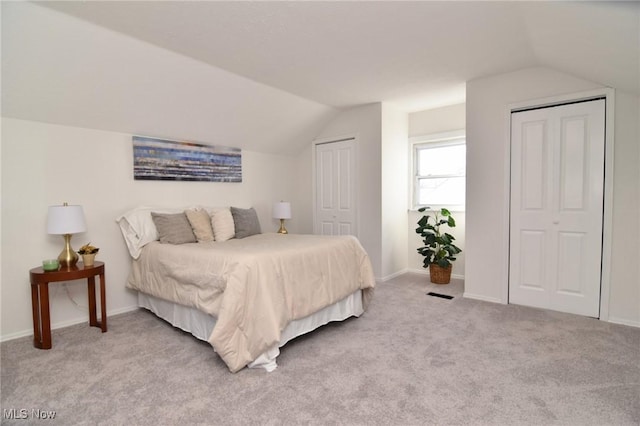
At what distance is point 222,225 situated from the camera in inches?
142

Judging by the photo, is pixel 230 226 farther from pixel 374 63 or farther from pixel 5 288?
pixel 374 63

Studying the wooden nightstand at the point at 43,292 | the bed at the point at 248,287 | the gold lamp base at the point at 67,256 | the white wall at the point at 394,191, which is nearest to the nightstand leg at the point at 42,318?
the wooden nightstand at the point at 43,292

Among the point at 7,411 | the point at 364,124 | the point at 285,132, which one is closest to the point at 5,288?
the point at 7,411

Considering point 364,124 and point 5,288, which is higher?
point 364,124

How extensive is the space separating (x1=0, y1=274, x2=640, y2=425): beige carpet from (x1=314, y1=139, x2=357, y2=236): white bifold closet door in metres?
2.03

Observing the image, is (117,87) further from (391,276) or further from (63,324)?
(391,276)

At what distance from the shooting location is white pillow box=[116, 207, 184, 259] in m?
3.21

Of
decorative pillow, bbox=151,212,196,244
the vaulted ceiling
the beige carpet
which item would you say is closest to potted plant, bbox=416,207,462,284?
the beige carpet

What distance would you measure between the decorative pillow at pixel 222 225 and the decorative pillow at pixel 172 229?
26 cm

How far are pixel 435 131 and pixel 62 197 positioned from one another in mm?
4494

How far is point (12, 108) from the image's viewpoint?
2.64 m

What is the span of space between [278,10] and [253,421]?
8.13ft

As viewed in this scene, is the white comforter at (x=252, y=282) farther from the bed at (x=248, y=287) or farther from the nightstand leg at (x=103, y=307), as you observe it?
the nightstand leg at (x=103, y=307)

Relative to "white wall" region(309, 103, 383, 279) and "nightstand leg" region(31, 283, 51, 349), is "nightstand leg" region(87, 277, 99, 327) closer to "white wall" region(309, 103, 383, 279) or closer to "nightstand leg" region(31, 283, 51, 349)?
"nightstand leg" region(31, 283, 51, 349)
